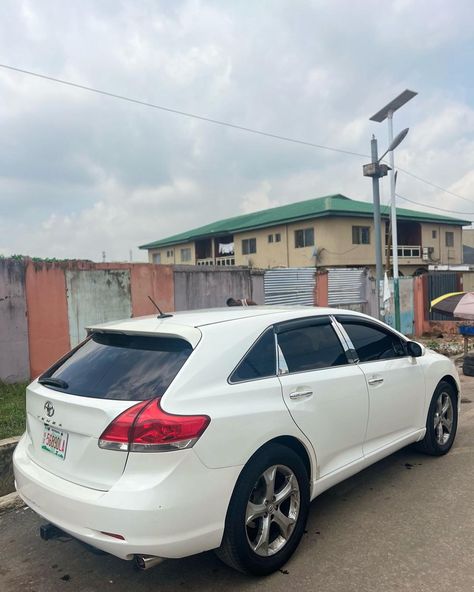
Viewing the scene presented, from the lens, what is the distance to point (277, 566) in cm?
285

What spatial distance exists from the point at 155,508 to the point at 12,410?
448 cm

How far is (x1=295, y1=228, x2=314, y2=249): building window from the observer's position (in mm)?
28328

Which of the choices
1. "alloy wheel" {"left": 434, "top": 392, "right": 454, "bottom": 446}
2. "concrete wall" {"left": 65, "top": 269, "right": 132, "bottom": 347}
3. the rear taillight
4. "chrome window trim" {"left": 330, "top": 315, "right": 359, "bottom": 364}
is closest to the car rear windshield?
the rear taillight

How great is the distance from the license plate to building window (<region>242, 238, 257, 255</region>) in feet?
98.5

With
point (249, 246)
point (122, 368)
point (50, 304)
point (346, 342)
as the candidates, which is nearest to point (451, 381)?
point (346, 342)

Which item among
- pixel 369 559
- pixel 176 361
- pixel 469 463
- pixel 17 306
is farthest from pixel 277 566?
pixel 17 306

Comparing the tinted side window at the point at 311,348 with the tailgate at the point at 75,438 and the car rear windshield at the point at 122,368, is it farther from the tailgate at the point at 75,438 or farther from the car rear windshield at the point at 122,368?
the tailgate at the point at 75,438

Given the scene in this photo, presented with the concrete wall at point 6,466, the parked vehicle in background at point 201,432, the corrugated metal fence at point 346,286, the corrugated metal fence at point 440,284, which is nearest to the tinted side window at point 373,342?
the parked vehicle in background at point 201,432

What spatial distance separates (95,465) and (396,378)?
2558 mm

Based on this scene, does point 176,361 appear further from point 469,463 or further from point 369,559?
point 469,463

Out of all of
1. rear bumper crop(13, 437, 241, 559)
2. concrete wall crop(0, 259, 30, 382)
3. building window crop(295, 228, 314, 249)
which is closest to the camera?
rear bumper crop(13, 437, 241, 559)

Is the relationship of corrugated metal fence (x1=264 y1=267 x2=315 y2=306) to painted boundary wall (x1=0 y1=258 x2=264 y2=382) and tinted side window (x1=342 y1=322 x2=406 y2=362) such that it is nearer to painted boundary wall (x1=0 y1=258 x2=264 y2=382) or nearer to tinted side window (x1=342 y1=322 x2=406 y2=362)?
painted boundary wall (x1=0 y1=258 x2=264 y2=382)

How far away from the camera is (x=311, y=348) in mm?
3445

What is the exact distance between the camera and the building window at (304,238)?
92.9 ft
